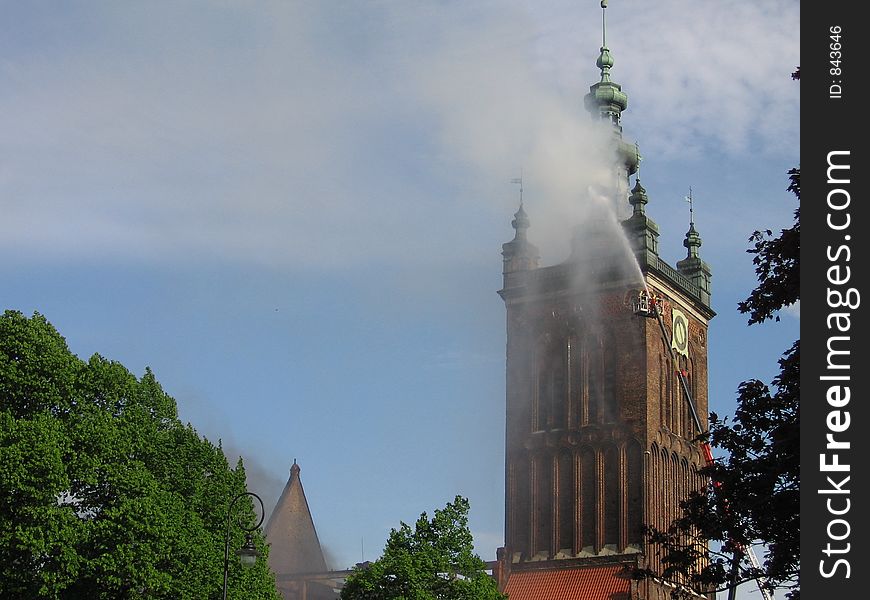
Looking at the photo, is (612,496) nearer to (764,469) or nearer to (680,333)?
(680,333)

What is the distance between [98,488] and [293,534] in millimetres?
60875


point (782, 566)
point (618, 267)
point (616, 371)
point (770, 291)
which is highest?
point (618, 267)

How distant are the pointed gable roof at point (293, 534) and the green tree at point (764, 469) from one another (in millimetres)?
75981

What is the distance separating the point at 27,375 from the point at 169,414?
581 cm

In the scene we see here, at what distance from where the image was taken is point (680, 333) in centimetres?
9119

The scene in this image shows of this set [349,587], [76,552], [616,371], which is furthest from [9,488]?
[616,371]

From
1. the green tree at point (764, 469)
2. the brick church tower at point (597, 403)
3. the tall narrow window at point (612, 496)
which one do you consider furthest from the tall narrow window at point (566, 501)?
the green tree at point (764, 469)

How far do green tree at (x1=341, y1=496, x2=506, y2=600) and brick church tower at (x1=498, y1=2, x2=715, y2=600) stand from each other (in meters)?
23.2

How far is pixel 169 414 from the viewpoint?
51.4 m

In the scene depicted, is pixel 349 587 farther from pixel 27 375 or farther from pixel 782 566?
pixel 782 566

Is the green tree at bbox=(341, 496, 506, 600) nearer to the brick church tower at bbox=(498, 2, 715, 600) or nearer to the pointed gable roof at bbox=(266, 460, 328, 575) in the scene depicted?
the brick church tower at bbox=(498, 2, 715, 600)

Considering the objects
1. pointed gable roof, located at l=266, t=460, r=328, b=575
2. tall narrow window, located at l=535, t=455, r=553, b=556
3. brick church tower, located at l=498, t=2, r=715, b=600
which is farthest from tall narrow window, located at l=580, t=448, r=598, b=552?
pointed gable roof, located at l=266, t=460, r=328, b=575

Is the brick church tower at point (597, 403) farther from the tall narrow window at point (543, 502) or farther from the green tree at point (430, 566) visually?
the green tree at point (430, 566)
